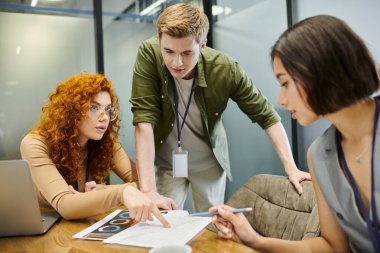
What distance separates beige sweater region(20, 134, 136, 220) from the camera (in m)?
1.41

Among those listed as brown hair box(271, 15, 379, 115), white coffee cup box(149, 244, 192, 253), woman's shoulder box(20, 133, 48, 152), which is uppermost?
brown hair box(271, 15, 379, 115)

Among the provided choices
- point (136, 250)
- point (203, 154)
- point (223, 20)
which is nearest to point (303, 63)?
point (136, 250)

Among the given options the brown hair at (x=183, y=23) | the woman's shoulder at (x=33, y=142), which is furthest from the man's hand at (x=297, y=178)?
the woman's shoulder at (x=33, y=142)

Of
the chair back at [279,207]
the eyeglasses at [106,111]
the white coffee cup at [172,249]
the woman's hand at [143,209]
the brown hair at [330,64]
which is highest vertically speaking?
the brown hair at [330,64]

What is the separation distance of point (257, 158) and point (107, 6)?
2.12 metres

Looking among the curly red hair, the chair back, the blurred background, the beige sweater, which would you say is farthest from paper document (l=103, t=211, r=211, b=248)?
the blurred background

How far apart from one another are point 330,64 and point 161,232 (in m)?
0.68

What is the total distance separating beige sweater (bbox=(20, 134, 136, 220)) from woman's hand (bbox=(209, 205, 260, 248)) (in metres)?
0.41

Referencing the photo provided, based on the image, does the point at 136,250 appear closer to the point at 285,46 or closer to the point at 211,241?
the point at 211,241

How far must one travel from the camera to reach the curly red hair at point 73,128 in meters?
1.78

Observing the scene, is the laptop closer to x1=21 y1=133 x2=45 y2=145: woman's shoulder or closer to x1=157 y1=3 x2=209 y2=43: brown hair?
x1=21 y1=133 x2=45 y2=145: woman's shoulder

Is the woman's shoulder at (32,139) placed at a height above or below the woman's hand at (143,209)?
above

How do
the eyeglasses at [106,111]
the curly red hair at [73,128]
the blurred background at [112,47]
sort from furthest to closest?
1. the blurred background at [112,47]
2. the eyeglasses at [106,111]
3. the curly red hair at [73,128]

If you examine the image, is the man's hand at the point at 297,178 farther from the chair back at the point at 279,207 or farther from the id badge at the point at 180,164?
the id badge at the point at 180,164
